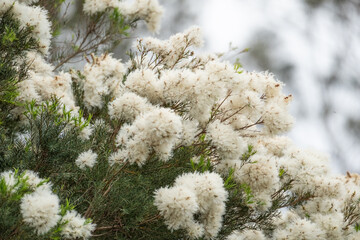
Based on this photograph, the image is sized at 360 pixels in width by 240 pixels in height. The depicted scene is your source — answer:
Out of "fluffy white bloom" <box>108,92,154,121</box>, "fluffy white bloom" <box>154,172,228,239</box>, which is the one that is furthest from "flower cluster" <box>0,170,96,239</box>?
"fluffy white bloom" <box>108,92,154,121</box>

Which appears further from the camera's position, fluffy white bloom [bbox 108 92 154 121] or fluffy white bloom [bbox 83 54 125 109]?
fluffy white bloom [bbox 83 54 125 109]

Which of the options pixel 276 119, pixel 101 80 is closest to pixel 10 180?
pixel 101 80

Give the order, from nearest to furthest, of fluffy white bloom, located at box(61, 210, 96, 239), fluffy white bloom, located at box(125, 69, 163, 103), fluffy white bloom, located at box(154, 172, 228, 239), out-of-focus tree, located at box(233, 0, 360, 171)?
1. fluffy white bloom, located at box(61, 210, 96, 239)
2. fluffy white bloom, located at box(154, 172, 228, 239)
3. fluffy white bloom, located at box(125, 69, 163, 103)
4. out-of-focus tree, located at box(233, 0, 360, 171)

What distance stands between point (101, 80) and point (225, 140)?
760mm

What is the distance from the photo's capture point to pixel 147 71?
6.86 feet

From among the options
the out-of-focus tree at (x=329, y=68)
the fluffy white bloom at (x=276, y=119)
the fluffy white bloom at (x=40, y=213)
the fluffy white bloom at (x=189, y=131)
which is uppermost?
the out-of-focus tree at (x=329, y=68)

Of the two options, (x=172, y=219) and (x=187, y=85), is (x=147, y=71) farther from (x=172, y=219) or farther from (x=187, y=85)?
(x=172, y=219)

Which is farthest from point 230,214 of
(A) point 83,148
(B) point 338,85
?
(B) point 338,85

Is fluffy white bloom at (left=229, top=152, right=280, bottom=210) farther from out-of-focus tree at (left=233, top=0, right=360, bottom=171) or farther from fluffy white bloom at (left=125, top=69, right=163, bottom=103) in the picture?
out-of-focus tree at (left=233, top=0, right=360, bottom=171)

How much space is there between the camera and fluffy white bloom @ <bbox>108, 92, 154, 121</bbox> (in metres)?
1.95

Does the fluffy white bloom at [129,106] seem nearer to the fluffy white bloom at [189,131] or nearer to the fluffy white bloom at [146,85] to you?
the fluffy white bloom at [146,85]

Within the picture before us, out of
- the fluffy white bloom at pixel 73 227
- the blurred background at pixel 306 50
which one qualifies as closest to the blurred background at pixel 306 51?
the blurred background at pixel 306 50

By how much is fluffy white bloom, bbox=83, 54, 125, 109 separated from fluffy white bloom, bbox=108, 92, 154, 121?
0.71 ft

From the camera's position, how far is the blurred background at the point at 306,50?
8383 mm
